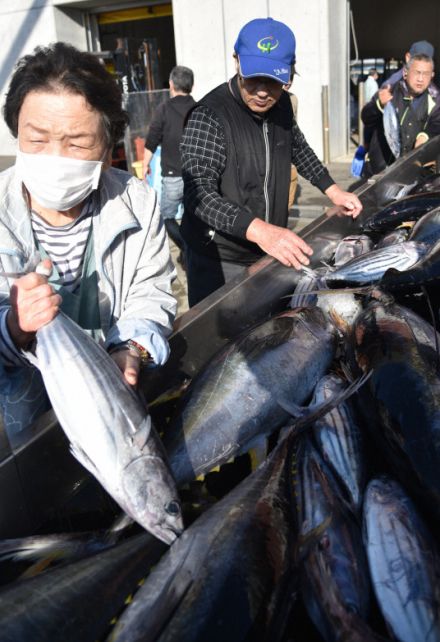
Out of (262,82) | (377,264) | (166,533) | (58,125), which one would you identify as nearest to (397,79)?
(262,82)

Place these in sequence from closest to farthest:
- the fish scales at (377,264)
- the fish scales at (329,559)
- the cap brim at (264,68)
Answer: the fish scales at (329,559), the fish scales at (377,264), the cap brim at (264,68)


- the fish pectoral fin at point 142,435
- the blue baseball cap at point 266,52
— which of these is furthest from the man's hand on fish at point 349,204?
the fish pectoral fin at point 142,435

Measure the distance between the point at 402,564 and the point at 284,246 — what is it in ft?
5.16

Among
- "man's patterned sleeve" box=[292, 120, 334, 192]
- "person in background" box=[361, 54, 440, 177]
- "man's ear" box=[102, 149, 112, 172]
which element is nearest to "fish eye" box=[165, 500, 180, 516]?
"man's ear" box=[102, 149, 112, 172]

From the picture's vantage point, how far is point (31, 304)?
4.64 feet

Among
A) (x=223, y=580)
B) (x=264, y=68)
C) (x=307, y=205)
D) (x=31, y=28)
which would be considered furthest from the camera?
(x=31, y=28)

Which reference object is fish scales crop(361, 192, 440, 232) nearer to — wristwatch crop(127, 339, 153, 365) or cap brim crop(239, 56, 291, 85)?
cap brim crop(239, 56, 291, 85)

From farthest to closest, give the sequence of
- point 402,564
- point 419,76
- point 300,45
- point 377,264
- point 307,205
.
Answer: point 300,45
point 307,205
point 419,76
point 377,264
point 402,564

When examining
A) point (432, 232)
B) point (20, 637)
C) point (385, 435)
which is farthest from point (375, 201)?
point (20, 637)

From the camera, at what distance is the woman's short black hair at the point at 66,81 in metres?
1.73

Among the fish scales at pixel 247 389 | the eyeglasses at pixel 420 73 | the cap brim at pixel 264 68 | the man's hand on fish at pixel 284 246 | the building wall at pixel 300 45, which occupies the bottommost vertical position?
the fish scales at pixel 247 389

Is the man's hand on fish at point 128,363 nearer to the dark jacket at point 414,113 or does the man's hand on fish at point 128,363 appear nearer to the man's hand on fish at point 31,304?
the man's hand on fish at point 31,304

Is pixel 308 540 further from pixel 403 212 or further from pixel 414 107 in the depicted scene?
pixel 414 107

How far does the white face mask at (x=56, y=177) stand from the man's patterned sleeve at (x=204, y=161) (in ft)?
3.60
